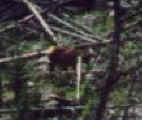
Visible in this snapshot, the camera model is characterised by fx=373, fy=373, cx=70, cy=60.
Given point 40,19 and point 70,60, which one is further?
point 40,19

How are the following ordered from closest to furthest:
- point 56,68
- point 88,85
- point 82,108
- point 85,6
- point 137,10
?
point 82,108, point 88,85, point 56,68, point 137,10, point 85,6

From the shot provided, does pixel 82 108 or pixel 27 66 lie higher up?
pixel 27 66

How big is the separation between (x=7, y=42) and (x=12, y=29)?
13cm

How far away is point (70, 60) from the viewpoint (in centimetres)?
200

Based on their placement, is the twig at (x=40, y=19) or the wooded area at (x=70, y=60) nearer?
the wooded area at (x=70, y=60)

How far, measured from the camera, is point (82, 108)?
67.1 inches

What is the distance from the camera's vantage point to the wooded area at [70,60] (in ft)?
5.59

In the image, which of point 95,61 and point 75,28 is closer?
point 95,61

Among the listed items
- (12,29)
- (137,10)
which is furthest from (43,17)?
(137,10)

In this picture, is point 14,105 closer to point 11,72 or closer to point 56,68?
point 11,72

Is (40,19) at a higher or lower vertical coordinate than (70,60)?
higher

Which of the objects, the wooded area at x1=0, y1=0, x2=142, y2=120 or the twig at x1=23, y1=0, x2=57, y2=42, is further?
the twig at x1=23, y1=0, x2=57, y2=42

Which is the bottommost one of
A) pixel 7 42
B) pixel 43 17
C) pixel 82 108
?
pixel 82 108

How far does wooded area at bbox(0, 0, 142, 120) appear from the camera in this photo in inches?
67.1
